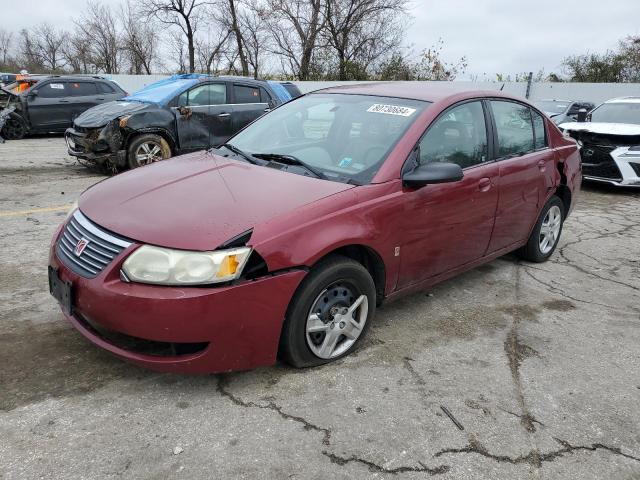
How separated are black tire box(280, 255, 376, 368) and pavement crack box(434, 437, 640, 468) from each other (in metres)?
0.88

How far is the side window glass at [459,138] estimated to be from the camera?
3562 mm

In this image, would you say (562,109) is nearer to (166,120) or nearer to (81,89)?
(166,120)

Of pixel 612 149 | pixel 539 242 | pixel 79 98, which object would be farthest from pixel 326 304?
pixel 79 98

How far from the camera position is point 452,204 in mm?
3633

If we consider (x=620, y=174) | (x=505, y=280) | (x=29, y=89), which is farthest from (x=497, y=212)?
(x=29, y=89)

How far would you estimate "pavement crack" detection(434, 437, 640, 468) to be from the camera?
8.05 feet

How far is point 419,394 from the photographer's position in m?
2.90

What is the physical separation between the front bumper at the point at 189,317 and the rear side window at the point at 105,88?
12.8 m

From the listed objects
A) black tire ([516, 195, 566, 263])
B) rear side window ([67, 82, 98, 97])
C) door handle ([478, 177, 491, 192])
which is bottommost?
black tire ([516, 195, 566, 263])

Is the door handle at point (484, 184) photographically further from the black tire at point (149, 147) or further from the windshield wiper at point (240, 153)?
the black tire at point (149, 147)

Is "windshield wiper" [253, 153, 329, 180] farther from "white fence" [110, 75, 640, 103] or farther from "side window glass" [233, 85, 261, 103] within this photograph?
"white fence" [110, 75, 640, 103]

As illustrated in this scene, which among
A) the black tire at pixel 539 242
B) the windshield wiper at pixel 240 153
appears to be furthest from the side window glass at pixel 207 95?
the black tire at pixel 539 242

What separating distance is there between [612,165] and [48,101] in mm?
12744

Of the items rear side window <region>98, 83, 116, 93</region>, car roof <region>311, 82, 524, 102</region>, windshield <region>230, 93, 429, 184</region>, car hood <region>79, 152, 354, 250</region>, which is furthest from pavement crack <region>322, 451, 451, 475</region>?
rear side window <region>98, 83, 116, 93</region>
